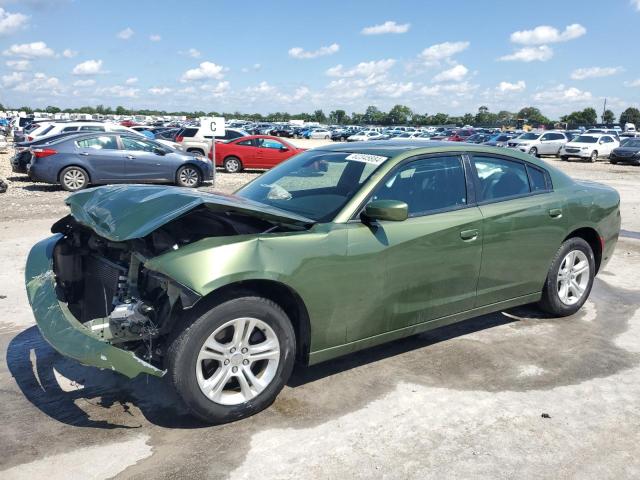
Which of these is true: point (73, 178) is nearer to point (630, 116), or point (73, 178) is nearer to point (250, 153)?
point (250, 153)

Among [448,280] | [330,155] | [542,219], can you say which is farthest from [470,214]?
[330,155]

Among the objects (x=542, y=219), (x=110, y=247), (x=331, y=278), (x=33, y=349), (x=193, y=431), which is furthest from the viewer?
(x=542, y=219)

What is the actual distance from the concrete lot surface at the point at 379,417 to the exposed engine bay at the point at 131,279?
51 centimetres

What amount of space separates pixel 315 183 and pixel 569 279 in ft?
8.58

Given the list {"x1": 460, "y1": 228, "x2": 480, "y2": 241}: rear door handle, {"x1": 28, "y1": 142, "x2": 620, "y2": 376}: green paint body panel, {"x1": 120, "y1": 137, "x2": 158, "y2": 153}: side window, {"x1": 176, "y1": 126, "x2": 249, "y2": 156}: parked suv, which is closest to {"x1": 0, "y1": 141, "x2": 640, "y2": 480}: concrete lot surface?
{"x1": 28, "y1": 142, "x2": 620, "y2": 376}: green paint body panel

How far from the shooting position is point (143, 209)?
3.52 meters

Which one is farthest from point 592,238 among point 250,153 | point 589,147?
point 589,147

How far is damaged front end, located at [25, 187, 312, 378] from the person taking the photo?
3.15 meters

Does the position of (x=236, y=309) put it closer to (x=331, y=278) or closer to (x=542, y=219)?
(x=331, y=278)

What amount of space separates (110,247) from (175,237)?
0.53 meters

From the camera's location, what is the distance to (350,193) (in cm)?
395

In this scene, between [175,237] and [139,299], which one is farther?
[175,237]

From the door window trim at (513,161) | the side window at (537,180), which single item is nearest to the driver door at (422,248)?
the door window trim at (513,161)

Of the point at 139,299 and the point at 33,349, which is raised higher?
the point at 139,299
